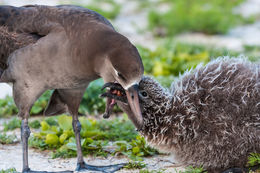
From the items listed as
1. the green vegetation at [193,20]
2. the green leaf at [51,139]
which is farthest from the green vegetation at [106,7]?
the green leaf at [51,139]

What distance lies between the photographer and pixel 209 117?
15.5 ft

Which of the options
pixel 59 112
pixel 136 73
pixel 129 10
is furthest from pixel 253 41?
pixel 136 73

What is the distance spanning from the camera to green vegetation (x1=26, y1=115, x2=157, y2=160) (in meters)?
5.43

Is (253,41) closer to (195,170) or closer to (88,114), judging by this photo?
(88,114)

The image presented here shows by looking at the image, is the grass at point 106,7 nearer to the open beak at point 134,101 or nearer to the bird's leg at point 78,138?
the bird's leg at point 78,138

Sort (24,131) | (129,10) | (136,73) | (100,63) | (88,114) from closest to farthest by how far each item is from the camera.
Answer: (136,73) → (100,63) → (24,131) → (88,114) → (129,10)

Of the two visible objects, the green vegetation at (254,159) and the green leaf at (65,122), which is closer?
the green vegetation at (254,159)

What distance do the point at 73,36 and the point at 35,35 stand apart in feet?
1.76

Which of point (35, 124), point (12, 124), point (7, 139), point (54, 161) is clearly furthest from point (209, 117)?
point (12, 124)

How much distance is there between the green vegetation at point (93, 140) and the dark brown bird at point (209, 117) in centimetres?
54

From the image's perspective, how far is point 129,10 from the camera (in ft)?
50.4

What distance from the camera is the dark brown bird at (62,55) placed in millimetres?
4363

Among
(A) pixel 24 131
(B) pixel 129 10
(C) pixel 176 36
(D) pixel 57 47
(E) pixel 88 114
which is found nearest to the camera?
(D) pixel 57 47

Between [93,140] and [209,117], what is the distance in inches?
67.7
